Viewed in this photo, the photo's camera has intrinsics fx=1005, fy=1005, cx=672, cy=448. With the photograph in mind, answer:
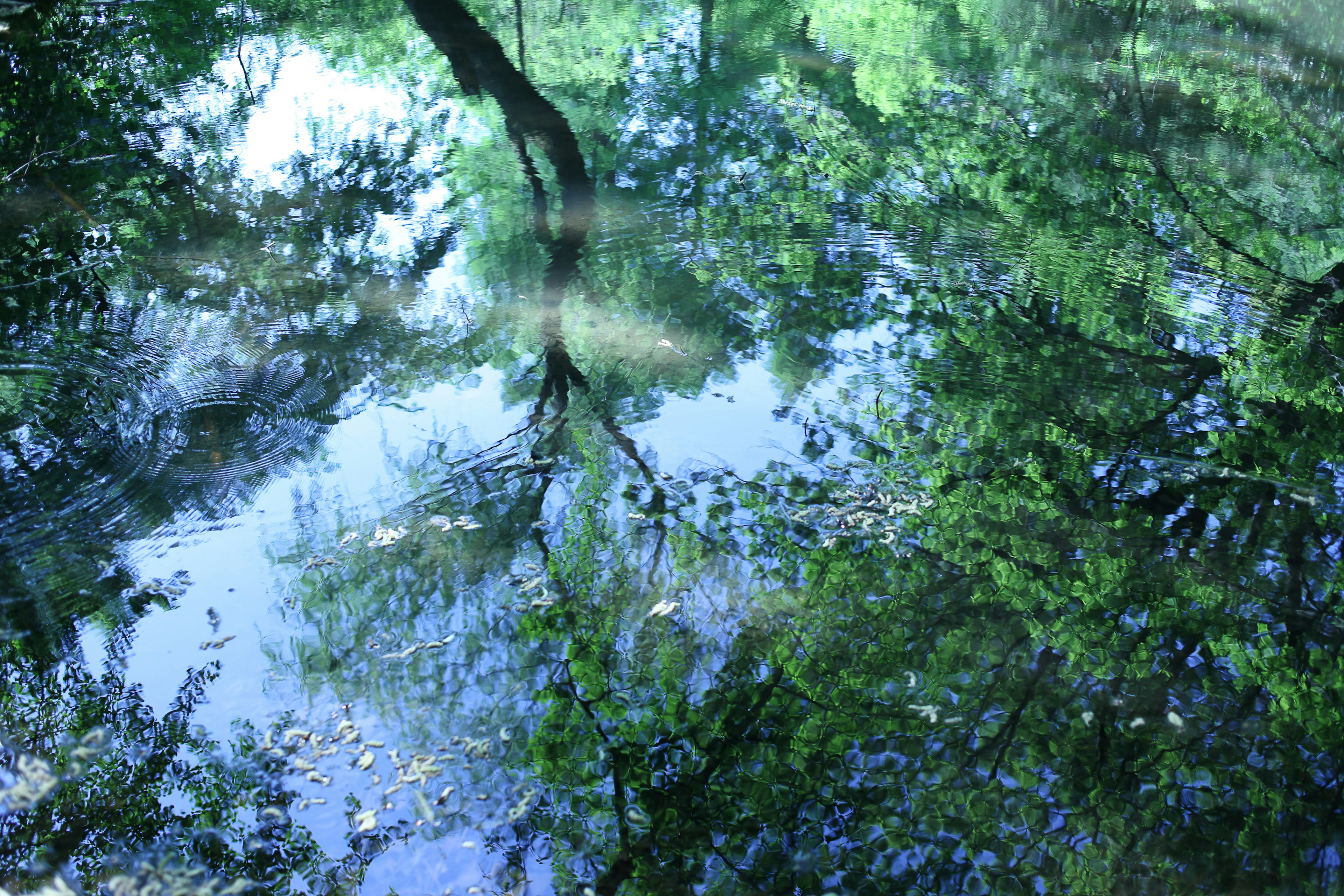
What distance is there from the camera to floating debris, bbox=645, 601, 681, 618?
161 inches

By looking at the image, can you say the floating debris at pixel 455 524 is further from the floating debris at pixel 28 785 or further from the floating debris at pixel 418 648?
the floating debris at pixel 28 785

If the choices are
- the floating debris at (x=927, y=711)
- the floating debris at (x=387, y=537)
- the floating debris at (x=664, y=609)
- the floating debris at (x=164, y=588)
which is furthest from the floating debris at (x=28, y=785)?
Result: the floating debris at (x=927, y=711)

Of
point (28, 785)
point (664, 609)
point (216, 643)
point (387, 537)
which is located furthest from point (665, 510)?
point (28, 785)

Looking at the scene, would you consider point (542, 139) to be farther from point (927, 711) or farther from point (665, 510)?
point (927, 711)

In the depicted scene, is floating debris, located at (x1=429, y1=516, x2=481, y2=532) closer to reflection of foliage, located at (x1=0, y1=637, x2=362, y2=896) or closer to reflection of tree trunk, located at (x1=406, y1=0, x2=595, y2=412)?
reflection of tree trunk, located at (x1=406, y1=0, x2=595, y2=412)

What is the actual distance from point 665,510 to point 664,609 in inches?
24.3

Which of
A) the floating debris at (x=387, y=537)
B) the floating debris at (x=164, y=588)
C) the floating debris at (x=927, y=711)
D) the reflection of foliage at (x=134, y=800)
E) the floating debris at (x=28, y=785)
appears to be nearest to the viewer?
the reflection of foliage at (x=134, y=800)

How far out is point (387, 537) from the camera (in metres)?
4.36

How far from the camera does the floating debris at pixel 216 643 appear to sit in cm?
385

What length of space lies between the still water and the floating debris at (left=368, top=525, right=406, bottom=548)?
2 cm

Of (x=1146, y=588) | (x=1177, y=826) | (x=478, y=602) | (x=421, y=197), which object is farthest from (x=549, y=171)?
(x=1177, y=826)

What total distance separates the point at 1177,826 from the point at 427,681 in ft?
8.71

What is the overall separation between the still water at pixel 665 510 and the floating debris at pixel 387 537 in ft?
0.08

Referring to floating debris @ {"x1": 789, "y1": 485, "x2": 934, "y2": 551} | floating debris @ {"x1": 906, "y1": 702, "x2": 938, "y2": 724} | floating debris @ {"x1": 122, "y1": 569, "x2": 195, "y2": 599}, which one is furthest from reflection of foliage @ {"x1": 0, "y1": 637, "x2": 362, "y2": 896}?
floating debris @ {"x1": 789, "y1": 485, "x2": 934, "y2": 551}
